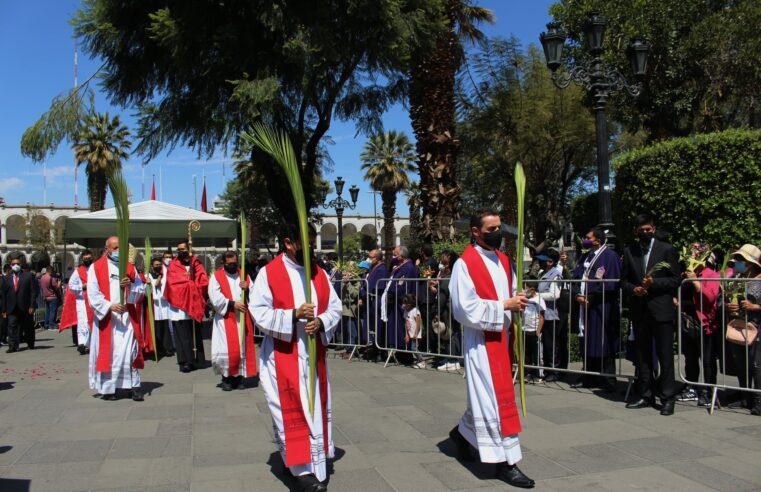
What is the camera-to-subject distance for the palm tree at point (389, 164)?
144ft

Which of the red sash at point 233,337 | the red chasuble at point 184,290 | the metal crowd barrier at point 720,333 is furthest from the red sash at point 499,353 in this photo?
the red chasuble at point 184,290

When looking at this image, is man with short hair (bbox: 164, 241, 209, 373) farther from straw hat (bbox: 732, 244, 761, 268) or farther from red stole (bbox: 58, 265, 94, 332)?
straw hat (bbox: 732, 244, 761, 268)

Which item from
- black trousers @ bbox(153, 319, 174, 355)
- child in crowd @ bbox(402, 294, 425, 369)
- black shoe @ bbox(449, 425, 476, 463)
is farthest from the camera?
black trousers @ bbox(153, 319, 174, 355)

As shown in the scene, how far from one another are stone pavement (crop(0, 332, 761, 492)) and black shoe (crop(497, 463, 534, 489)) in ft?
0.23

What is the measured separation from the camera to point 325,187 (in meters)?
36.3

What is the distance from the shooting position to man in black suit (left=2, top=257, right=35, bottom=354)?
13.0 m

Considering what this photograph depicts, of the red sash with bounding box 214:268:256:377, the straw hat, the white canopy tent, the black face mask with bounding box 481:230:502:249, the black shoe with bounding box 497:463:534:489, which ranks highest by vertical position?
the white canopy tent

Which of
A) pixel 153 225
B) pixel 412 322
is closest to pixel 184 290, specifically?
pixel 412 322

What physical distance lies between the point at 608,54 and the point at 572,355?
10604 mm

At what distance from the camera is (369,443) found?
18.1ft

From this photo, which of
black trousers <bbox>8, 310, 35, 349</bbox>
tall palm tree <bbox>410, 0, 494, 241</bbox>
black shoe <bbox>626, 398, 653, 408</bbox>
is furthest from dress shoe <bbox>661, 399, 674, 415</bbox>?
black trousers <bbox>8, 310, 35, 349</bbox>

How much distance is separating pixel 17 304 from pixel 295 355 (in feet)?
35.1

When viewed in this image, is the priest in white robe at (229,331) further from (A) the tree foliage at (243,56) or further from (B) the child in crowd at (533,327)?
(A) the tree foliage at (243,56)

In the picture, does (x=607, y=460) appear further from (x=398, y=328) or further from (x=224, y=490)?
(x=398, y=328)
